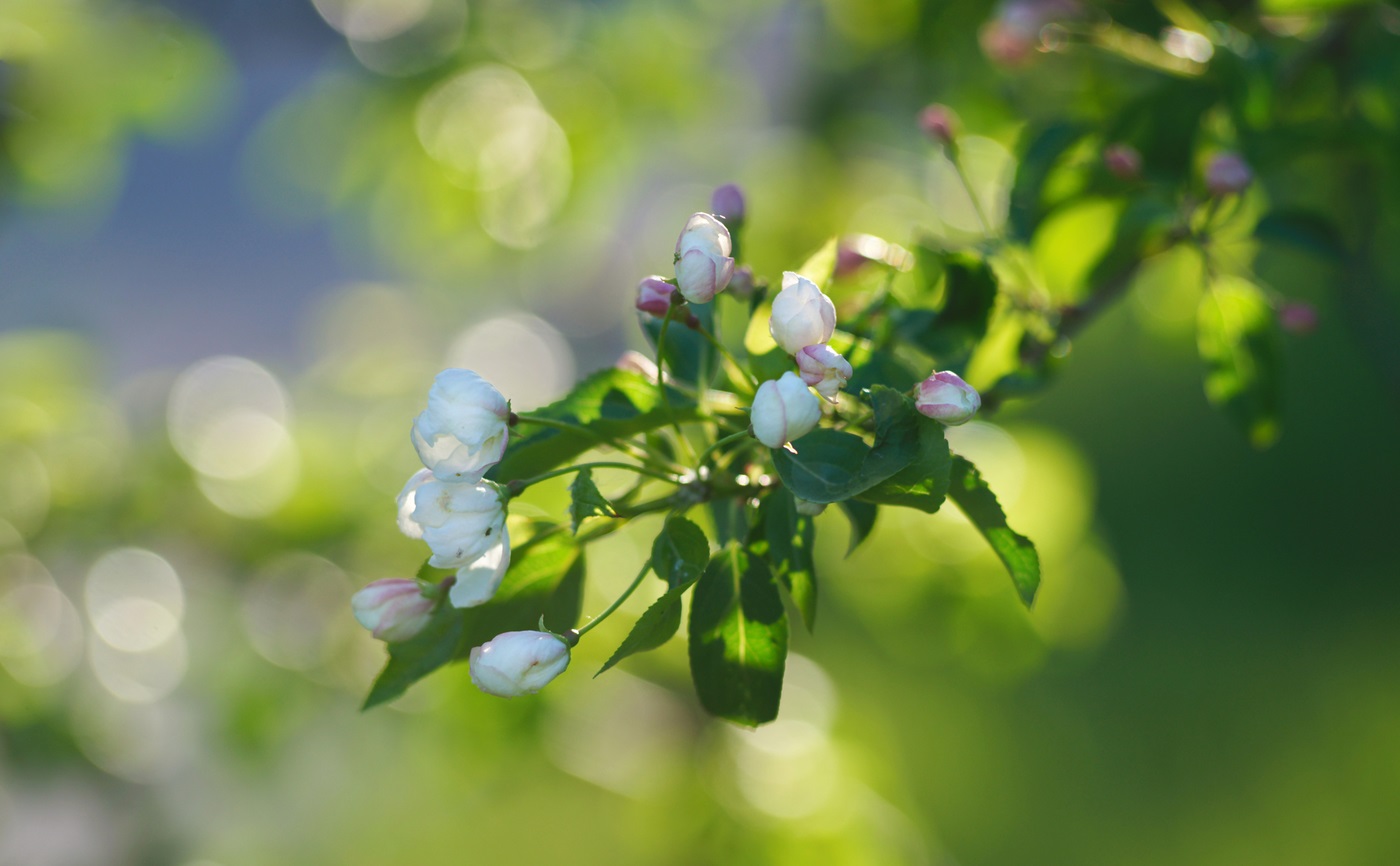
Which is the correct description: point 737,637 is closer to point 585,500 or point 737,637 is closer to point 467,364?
point 585,500

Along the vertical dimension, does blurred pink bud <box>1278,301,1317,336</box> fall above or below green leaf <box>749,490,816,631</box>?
below

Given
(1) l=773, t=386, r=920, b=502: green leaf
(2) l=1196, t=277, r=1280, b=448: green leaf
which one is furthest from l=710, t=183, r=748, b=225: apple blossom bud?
(2) l=1196, t=277, r=1280, b=448: green leaf

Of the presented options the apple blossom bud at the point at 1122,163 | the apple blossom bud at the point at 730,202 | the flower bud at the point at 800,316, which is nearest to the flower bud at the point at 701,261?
the flower bud at the point at 800,316

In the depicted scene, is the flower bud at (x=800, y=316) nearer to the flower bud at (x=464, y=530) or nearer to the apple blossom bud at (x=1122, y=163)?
the flower bud at (x=464, y=530)

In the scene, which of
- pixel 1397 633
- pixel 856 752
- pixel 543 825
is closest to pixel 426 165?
pixel 856 752

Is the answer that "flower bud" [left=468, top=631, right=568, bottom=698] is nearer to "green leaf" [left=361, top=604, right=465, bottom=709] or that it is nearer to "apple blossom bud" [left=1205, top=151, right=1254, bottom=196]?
"green leaf" [left=361, top=604, right=465, bottom=709]

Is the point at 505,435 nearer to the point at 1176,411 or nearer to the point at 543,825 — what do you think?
the point at 543,825

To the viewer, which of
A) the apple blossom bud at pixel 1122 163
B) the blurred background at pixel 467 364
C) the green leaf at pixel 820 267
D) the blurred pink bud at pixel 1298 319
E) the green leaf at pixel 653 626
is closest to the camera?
the green leaf at pixel 653 626

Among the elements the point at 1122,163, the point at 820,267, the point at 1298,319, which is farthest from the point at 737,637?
the point at 1298,319
